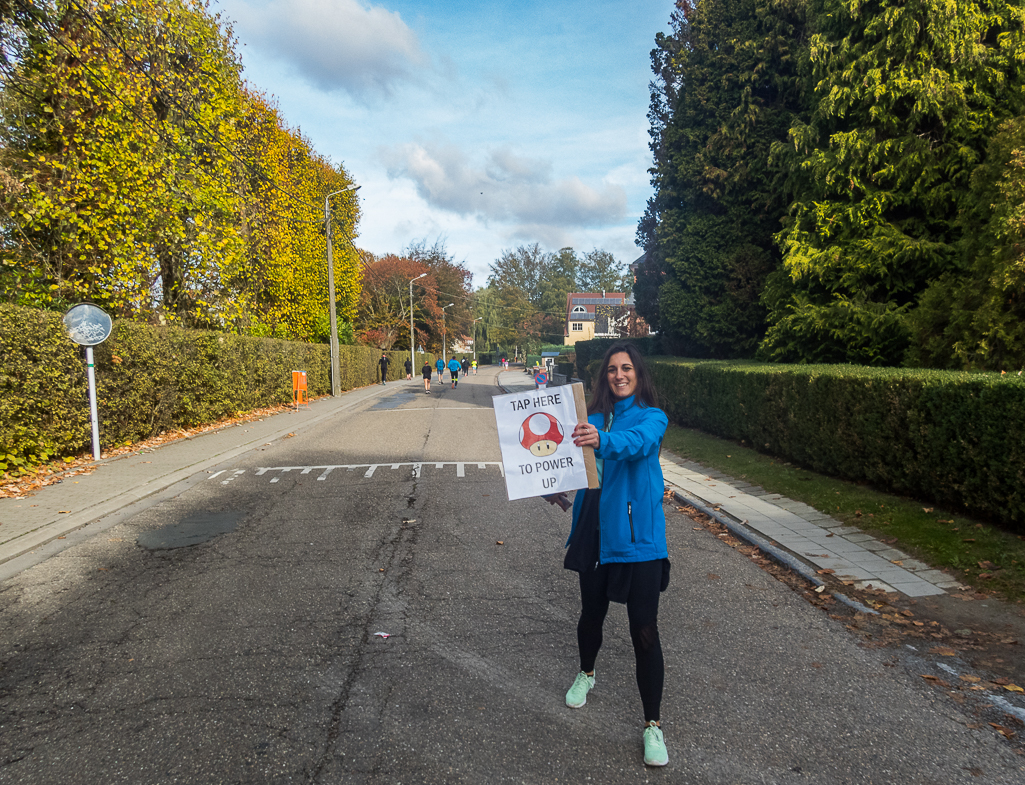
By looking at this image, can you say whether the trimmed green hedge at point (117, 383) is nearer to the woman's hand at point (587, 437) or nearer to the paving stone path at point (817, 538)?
the woman's hand at point (587, 437)

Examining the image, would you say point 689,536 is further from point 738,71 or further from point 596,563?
point 738,71

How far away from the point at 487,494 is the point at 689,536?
9.76 ft

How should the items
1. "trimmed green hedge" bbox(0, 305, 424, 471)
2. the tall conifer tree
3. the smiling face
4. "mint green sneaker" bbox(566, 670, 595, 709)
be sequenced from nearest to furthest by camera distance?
the smiling face < "mint green sneaker" bbox(566, 670, 595, 709) < "trimmed green hedge" bbox(0, 305, 424, 471) < the tall conifer tree

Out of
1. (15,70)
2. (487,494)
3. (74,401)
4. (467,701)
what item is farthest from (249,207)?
(467,701)

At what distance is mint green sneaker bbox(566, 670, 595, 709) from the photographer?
3.35 meters

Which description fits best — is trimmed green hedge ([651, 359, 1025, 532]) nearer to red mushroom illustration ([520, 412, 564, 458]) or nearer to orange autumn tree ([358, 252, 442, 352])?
red mushroom illustration ([520, 412, 564, 458])

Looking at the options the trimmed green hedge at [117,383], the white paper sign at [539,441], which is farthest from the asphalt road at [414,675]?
the trimmed green hedge at [117,383]

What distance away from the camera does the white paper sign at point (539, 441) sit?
3.09 meters

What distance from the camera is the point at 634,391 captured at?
123 inches

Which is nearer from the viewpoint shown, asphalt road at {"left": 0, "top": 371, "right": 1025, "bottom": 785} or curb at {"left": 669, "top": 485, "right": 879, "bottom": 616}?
asphalt road at {"left": 0, "top": 371, "right": 1025, "bottom": 785}

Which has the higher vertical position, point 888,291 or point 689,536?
point 888,291

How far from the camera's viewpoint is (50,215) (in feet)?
41.8

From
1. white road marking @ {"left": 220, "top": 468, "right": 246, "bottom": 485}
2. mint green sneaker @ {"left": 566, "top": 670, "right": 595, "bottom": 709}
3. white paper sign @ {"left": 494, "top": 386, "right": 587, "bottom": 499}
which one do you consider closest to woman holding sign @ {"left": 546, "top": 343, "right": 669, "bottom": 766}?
white paper sign @ {"left": 494, "top": 386, "right": 587, "bottom": 499}

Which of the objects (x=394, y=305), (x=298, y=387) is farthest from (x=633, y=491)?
(x=394, y=305)
